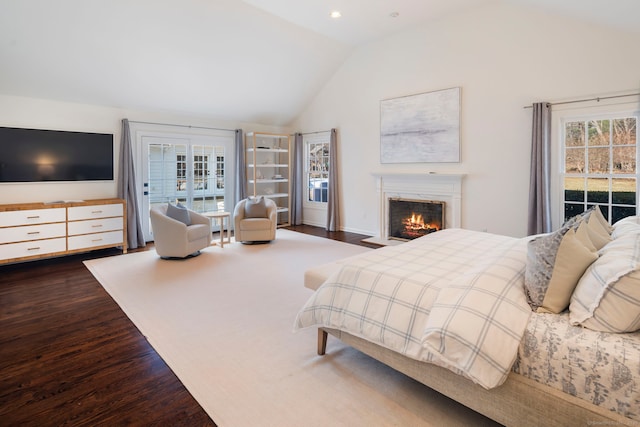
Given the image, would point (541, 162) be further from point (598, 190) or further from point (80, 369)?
point (80, 369)

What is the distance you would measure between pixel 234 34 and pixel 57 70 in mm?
2425

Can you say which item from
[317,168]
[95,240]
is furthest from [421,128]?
[95,240]

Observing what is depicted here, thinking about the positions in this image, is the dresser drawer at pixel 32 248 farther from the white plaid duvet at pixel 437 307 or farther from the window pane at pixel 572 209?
the window pane at pixel 572 209

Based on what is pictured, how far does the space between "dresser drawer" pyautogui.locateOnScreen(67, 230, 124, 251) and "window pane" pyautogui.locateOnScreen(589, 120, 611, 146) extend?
6.67m

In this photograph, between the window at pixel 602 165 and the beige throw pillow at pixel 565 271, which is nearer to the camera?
the beige throw pillow at pixel 565 271

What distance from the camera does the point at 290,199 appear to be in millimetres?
8148

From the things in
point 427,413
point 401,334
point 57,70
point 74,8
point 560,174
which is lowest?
point 427,413

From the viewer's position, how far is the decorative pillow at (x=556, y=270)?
1.61 meters

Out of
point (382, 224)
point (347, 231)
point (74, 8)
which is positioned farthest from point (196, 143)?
point (382, 224)

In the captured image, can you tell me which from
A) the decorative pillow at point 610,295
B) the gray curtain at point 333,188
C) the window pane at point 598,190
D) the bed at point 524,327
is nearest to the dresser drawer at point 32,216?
the gray curtain at point 333,188

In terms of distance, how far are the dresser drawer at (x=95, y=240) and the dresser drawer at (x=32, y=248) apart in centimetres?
11

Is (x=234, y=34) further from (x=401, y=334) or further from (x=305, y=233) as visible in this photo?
(x=401, y=334)

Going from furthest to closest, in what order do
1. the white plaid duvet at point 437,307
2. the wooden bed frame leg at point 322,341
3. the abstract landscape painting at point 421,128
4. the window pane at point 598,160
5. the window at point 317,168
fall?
the window at point 317,168
the abstract landscape painting at point 421,128
the window pane at point 598,160
the wooden bed frame leg at point 322,341
the white plaid duvet at point 437,307

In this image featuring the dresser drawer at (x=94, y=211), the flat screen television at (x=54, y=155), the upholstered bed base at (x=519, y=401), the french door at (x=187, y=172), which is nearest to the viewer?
the upholstered bed base at (x=519, y=401)
